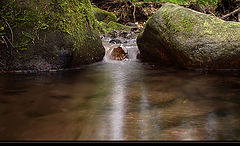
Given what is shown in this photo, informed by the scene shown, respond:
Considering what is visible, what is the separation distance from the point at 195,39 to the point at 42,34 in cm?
300

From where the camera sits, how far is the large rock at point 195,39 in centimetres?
450

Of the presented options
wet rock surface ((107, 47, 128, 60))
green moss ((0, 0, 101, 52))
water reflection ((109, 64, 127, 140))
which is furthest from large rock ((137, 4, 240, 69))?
green moss ((0, 0, 101, 52))

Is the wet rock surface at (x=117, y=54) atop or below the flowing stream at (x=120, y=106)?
atop

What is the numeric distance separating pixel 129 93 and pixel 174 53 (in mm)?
2028

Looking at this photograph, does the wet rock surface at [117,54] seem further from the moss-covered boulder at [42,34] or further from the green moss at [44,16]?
the moss-covered boulder at [42,34]

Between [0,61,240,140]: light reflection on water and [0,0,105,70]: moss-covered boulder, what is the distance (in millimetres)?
364

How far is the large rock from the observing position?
450 cm

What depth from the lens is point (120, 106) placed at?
2.74m

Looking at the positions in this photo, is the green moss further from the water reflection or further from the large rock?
the large rock

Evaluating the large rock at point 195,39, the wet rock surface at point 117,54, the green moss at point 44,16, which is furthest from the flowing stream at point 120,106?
the wet rock surface at point 117,54

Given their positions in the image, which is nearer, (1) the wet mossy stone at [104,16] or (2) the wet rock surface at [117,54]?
(2) the wet rock surface at [117,54]

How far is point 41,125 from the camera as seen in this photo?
210 cm

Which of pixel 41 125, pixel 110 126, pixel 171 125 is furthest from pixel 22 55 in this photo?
pixel 171 125

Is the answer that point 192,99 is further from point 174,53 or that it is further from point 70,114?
point 174,53
